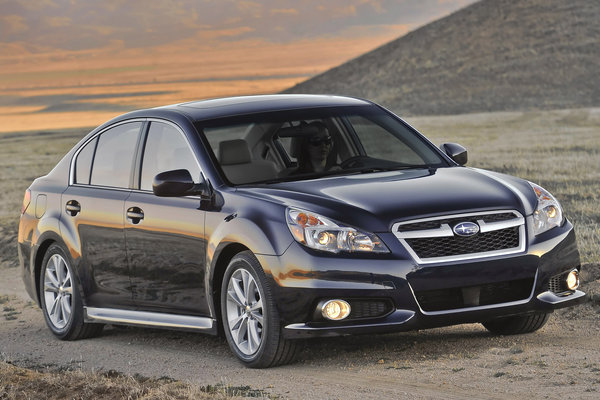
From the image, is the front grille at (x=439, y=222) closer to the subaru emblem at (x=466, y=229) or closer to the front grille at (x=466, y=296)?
the subaru emblem at (x=466, y=229)

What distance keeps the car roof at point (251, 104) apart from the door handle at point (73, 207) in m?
1.05

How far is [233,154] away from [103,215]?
53.1 inches

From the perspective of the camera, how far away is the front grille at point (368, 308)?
7.31 meters

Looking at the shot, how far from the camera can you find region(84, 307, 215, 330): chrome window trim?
824cm

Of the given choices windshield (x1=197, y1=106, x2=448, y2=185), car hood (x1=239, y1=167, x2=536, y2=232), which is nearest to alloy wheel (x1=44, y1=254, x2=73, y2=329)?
windshield (x1=197, y1=106, x2=448, y2=185)

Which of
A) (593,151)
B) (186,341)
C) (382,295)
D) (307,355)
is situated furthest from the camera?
(593,151)

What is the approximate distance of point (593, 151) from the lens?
112 feet

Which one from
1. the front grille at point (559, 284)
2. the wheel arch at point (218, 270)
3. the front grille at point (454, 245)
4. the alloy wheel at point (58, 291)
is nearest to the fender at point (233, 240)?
the wheel arch at point (218, 270)

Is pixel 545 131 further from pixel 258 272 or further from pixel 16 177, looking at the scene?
pixel 258 272

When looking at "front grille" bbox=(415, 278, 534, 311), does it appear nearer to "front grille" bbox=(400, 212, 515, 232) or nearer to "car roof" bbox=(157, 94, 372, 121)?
"front grille" bbox=(400, 212, 515, 232)

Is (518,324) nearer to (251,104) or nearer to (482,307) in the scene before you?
(482,307)

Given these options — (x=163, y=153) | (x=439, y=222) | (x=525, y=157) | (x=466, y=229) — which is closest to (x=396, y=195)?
(x=439, y=222)

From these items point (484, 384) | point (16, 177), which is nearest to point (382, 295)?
point (484, 384)

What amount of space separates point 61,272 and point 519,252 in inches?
158
